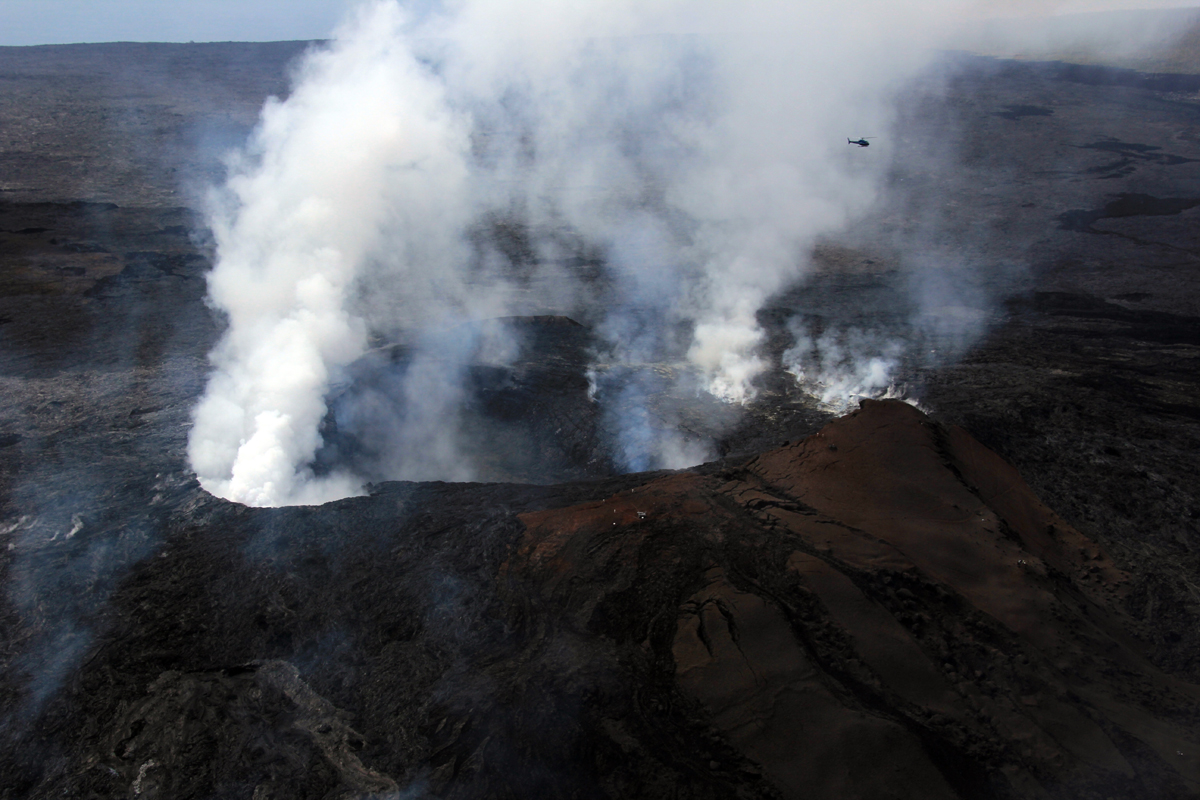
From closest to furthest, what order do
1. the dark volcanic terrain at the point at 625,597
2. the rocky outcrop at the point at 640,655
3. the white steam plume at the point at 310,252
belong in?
the rocky outcrop at the point at 640,655, the dark volcanic terrain at the point at 625,597, the white steam plume at the point at 310,252

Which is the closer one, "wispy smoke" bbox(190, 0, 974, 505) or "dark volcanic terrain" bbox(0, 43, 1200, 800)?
"dark volcanic terrain" bbox(0, 43, 1200, 800)

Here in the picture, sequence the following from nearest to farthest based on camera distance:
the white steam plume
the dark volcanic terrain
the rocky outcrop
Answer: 1. the rocky outcrop
2. the dark volcanic terrain
3. the white steam plume

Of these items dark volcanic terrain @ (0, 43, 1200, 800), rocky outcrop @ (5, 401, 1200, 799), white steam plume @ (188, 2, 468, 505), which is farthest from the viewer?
white steam plume @ (188, 2, 468, 505)

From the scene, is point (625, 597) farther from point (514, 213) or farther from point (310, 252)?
point (514, 213)

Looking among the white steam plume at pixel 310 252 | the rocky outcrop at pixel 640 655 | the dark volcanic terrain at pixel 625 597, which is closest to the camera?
the rocky outcrop at pixel 640 655

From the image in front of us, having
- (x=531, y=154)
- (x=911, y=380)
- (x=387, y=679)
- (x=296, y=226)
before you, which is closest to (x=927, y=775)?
(x=387, y=679)

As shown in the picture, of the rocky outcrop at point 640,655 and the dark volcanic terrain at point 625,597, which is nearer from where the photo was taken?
the rocky outcrop at point 640,655

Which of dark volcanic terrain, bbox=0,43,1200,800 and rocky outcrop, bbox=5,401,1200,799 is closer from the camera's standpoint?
rocky outcrop, bbox=5,401,1200,799

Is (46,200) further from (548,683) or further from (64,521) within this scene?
(548,683)
